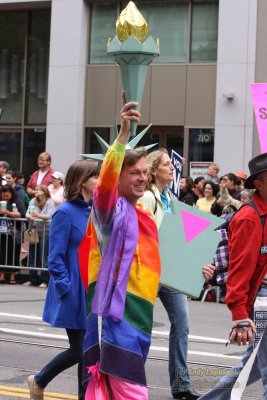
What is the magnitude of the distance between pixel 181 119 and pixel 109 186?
1673cm

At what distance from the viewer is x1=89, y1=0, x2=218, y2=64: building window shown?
828 inches

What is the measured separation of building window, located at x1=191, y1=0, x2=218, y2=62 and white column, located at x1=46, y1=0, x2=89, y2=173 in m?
2.87

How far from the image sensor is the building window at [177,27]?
21.0 m

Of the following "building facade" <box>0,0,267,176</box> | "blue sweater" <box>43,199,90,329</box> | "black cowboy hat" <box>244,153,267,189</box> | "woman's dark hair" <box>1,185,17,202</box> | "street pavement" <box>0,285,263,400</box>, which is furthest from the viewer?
"building facade" <box>0,0,267,176</box>

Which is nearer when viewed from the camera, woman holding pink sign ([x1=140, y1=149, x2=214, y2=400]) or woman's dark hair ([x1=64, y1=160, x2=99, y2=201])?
woman's dark hair ([x1=64, y1=160, x2=99, y2=201])

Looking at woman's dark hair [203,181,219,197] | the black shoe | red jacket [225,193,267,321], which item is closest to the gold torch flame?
red jacket [225,193,267,321]

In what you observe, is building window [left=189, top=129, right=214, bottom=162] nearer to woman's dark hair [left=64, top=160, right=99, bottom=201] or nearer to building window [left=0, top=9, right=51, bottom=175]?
building window [left=0, top=9, right=51, bottom=175]

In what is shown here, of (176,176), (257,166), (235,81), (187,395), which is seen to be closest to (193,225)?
(257,166)

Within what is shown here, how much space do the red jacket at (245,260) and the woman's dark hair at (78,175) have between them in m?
1.42

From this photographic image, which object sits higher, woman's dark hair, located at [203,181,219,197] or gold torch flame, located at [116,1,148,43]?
gold torch flame, located at [116,1,148,43]

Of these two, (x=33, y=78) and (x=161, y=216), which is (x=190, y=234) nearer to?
(x=161, y=216)

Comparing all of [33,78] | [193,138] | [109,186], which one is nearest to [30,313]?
[109,186]

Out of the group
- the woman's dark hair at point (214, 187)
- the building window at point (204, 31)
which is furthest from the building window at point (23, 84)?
the woman's dark hair at point (214, 187)

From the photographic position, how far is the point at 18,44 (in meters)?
23.6
